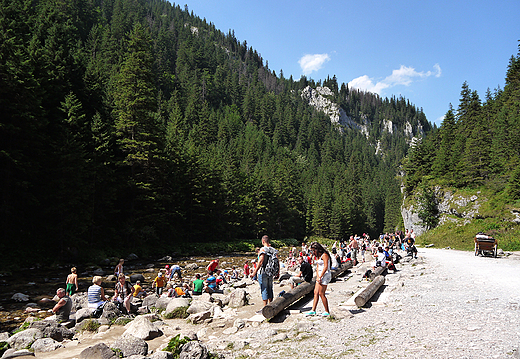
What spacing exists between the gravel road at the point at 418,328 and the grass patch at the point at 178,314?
4.69m

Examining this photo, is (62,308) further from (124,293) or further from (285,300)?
(285,300)

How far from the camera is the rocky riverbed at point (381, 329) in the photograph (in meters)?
5.99

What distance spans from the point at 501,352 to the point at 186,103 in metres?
129

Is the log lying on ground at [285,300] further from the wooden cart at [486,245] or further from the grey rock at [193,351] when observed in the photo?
the wooden cart at [486,245]

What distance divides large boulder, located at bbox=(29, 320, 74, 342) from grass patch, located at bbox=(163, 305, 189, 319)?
323cm

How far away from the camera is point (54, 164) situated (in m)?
27.0

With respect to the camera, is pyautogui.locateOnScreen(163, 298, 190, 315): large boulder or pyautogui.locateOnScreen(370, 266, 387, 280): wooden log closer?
pyautogui.locateOnScreen(163, 298, 190, 315): large boulder

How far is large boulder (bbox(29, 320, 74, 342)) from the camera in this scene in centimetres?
888

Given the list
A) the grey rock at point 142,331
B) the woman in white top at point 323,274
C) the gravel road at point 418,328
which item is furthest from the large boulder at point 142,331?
the woman in white top at point 323,274

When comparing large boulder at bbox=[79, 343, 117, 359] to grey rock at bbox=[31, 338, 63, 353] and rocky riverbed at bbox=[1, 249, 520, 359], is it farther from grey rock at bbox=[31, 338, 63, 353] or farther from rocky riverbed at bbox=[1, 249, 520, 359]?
grey rock at bbox=[31, 338, 63, 353]

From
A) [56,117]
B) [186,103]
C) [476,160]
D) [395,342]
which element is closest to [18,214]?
[56,117]

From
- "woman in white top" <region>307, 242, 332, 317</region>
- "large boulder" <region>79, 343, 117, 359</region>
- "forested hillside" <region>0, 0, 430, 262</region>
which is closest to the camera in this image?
"large boulder" <region>79, 343, 117, 359</region>

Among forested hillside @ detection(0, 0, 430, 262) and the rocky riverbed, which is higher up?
forested hillside @ detection(0, 0, 430, 262)

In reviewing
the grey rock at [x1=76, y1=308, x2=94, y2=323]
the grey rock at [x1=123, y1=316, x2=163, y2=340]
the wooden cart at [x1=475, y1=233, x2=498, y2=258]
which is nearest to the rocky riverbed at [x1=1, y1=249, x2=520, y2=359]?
the grey rock at [x1=123, y1=316, x2=163, y2=340]
